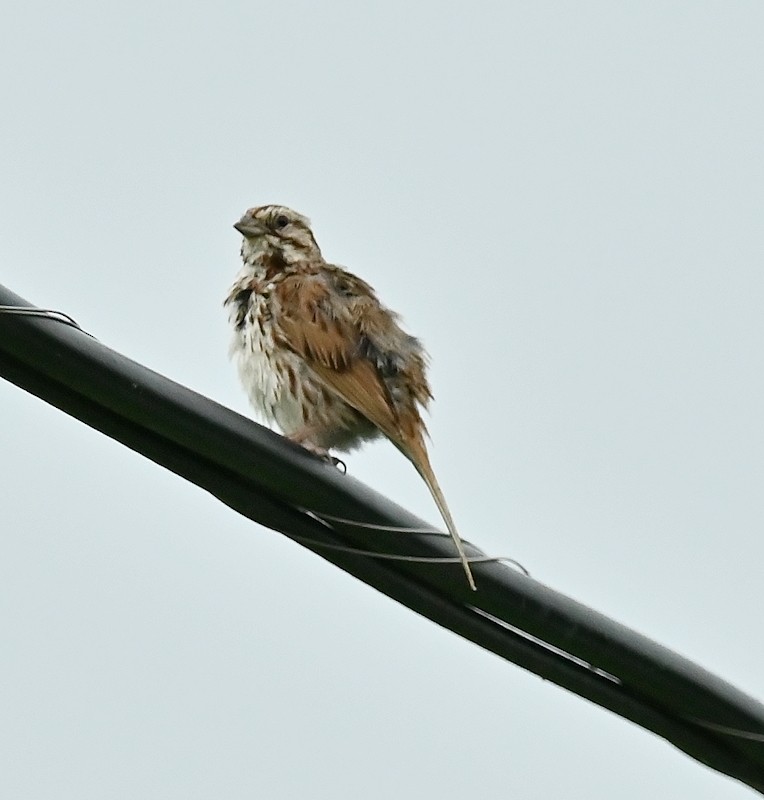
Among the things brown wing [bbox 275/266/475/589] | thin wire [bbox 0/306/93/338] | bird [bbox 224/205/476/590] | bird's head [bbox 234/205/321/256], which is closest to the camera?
thin wire [bbox 0/306/93/338]

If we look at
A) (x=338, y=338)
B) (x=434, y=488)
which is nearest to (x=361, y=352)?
(x=338, y=338)

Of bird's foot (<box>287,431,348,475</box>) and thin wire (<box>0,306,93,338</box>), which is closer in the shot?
thin wire (<box>0,306,93,338</box>)

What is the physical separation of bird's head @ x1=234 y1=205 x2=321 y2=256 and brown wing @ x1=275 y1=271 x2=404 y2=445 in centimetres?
53

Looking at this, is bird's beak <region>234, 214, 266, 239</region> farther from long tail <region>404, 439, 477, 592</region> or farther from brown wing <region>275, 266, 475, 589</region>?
long tail <region>404, 439, 477, 592</region>

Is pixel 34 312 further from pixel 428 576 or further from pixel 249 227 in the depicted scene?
pixel 249 227

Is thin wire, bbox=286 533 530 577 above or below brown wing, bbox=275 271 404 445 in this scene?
below

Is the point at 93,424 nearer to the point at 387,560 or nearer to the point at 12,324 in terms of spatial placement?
the point at 12,324

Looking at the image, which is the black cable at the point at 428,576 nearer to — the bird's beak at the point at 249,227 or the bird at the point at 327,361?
the bird at the point at 327,361

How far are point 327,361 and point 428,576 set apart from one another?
2336 millimetres

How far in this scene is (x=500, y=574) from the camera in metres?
4.70

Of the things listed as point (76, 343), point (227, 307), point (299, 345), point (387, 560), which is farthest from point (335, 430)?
point (76, 343)

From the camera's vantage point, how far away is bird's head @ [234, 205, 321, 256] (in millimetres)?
8086

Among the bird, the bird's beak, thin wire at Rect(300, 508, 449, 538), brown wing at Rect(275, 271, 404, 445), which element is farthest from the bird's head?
thin wire at Rect(300, 508, 449, 538)

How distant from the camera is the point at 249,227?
819cm
